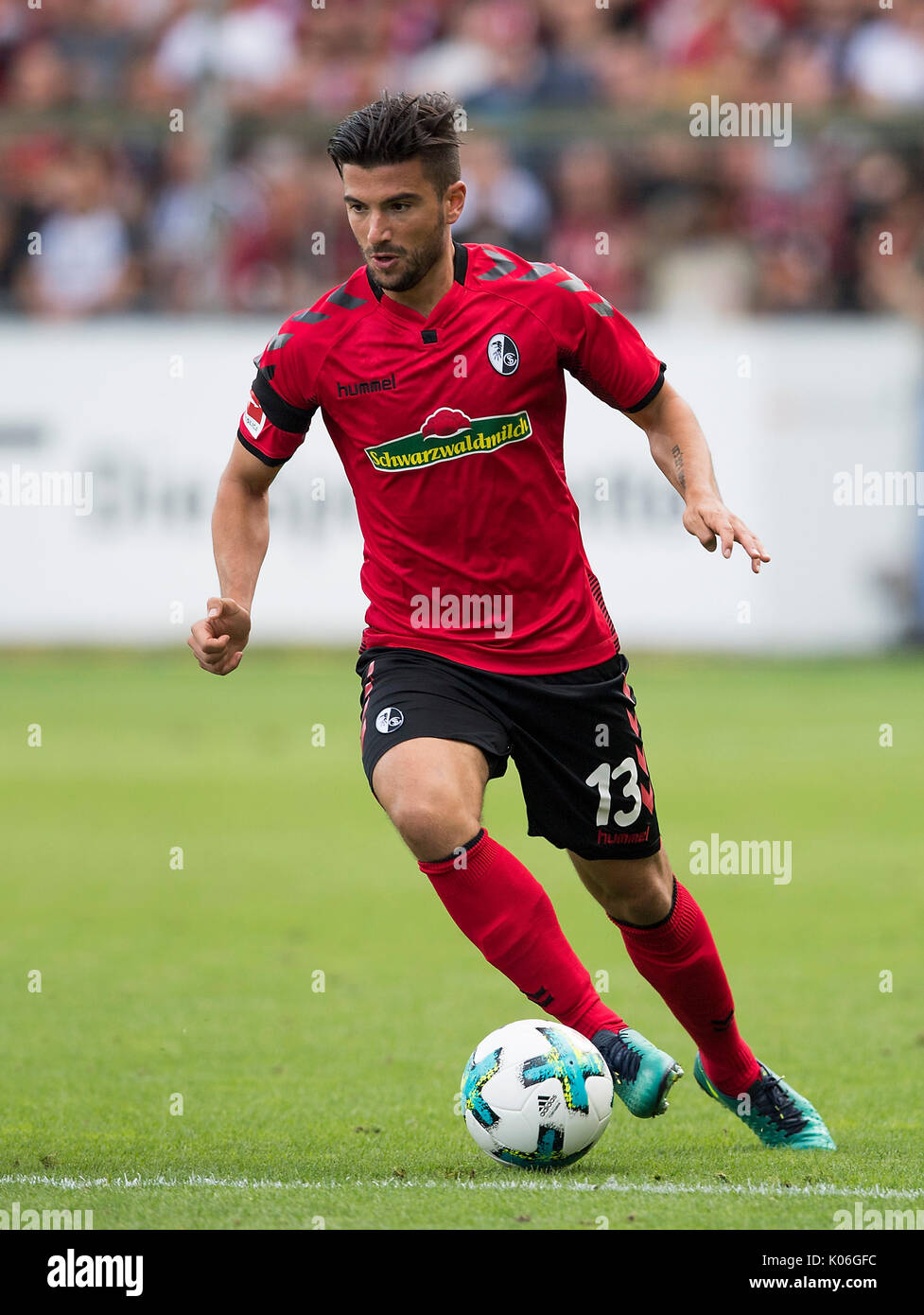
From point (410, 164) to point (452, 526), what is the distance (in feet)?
2.82

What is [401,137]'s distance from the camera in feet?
15.1

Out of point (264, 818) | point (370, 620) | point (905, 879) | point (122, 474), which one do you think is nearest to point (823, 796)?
point (905, 879)

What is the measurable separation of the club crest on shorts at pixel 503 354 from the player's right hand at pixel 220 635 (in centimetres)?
86

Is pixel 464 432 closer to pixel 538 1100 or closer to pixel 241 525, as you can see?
pixel 241 525

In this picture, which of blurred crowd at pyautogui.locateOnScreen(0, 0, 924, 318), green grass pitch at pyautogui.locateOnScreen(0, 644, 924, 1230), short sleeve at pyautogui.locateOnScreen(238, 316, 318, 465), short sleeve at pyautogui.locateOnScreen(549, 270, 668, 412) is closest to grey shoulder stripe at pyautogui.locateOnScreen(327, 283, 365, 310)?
short sleeve at pyautogui.locateOnScreen(238, 316, 318, 465)

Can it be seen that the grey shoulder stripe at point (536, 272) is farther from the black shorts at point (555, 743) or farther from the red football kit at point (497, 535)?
the black shorts at point (555, 743)

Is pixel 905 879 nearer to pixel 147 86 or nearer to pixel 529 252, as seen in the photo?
pixel 529 252

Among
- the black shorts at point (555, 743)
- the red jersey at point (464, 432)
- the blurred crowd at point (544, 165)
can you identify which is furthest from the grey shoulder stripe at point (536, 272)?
the blurred crowd at point (544, 165)

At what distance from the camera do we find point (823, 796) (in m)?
10.5

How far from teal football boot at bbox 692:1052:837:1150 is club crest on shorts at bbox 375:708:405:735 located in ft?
4.33

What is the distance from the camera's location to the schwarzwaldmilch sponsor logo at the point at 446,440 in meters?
4.80

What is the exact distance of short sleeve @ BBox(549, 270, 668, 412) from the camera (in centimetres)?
491

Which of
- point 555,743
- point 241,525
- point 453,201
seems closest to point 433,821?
point 555,743

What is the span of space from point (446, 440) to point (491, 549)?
0.94 ft
